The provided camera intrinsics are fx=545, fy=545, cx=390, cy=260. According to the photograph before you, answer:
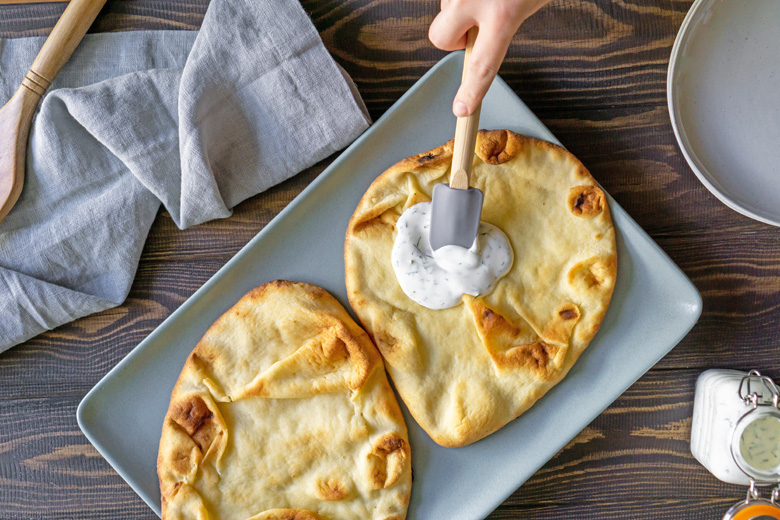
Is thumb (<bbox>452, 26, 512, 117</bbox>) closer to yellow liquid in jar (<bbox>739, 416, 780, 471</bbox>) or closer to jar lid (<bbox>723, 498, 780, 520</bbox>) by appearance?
yellow liquid in jar (<bbox>739, 416, 780, 471</bbox>)

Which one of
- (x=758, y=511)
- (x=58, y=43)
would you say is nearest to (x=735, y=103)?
(x=758, y=511)

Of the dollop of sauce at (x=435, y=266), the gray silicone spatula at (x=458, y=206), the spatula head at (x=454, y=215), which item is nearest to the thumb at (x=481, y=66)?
the gray silicone spatula at (x=458, y=206)

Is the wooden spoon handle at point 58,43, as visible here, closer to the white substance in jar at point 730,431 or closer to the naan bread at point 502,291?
the naan bread at point 502,291

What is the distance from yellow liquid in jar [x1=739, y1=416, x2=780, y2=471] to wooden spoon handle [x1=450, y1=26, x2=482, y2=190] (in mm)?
1130

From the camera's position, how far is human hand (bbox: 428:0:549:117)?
4.09 ft

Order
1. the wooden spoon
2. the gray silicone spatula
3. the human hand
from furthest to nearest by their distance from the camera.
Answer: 1. the wooden spoon
2. the gray silicone spatula
3. the human hand

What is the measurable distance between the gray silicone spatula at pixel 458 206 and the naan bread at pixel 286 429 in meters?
→ 0.40

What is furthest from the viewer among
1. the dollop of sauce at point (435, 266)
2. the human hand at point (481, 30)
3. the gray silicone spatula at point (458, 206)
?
the dollop of sauce at point (435, 266)

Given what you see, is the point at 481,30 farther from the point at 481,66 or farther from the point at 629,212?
the point at 629,212

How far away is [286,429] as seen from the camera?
1605 millimetres

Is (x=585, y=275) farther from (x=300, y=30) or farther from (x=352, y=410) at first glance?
(x=300, y=30)

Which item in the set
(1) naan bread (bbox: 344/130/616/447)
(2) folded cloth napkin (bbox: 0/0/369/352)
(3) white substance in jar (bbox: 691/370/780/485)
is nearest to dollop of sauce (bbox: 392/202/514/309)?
(1) naan bread (bbox: 344/130/616/447)

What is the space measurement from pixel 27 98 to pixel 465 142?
53.4 inches

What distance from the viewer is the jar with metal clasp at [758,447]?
62.8 inches
